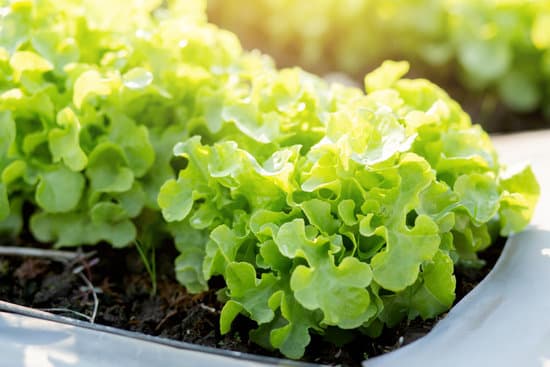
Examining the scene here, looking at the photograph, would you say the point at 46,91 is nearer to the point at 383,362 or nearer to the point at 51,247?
the point at 51,247

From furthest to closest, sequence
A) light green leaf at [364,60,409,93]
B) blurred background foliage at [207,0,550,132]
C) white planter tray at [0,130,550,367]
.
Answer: blurred background foliage at [207,0,550,132], light green leaf at [364,60,409,93], white planter tray at [0,130,550,367]

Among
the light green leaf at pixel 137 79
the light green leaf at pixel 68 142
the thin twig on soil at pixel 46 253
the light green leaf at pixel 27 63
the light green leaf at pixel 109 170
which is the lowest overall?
the thin twig on soil at pixel 46 253

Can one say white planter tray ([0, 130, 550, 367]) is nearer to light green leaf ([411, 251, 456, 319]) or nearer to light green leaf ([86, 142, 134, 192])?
light green leaf ([411, 251, 456, 319])

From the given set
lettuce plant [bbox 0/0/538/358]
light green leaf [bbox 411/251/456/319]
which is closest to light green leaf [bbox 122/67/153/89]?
lettuce plant [bbox 0/0/538/358]

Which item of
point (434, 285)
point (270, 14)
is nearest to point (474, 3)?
point (270, 14)

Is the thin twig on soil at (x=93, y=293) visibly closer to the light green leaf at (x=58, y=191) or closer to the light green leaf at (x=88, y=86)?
the light green leaf at (x=58, y=191)

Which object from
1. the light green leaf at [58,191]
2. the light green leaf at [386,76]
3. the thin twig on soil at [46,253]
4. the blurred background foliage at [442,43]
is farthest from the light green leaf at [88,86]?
the blurred background foliage at [442,43]

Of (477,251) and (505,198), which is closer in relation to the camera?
(505,198)
